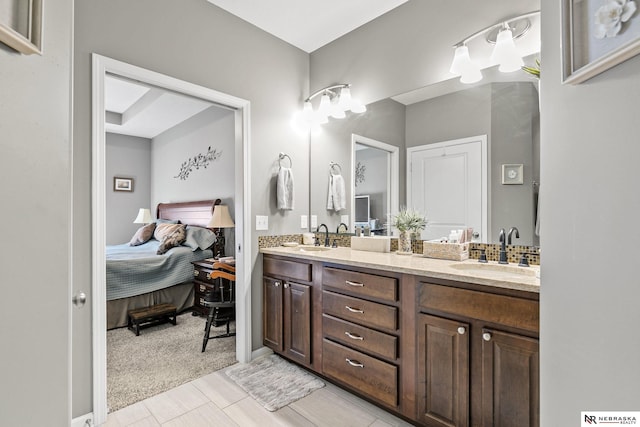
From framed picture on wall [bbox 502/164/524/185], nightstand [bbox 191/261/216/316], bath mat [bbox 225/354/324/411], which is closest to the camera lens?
framed picture on wall [bbox 502/164/524/185]

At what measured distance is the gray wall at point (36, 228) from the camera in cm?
50

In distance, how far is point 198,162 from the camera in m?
4.66

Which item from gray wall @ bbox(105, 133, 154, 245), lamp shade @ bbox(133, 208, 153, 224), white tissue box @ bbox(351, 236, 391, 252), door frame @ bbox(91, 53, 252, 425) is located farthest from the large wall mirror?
gray wall @ bbox(105, 133, 154, 245)

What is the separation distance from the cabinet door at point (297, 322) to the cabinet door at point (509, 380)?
1180mm

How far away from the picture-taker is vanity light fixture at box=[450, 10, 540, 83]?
5.71 feet

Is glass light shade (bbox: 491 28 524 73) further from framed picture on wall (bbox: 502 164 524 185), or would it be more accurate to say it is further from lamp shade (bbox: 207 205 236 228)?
lamp shade (bbox: 207 205 236 228)

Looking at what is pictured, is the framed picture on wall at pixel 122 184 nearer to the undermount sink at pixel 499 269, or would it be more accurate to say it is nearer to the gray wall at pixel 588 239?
the undermount sink at pixel 499 269

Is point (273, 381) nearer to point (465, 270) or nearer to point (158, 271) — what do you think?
point (465, 270)

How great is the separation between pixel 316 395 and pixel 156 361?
55.3 inches

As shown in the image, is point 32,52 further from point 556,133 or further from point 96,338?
point 96,338

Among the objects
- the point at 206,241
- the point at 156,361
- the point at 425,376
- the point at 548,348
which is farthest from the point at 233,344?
the point at 548,348

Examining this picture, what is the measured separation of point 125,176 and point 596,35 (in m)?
6.72

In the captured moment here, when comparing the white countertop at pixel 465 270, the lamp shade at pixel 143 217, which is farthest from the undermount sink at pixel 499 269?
the lamp shade at pixel 143 217

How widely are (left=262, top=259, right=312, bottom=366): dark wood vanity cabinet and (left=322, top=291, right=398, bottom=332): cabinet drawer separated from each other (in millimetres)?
211
